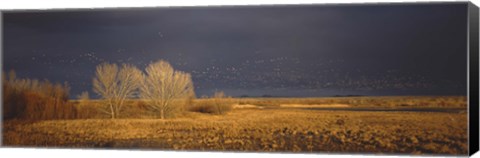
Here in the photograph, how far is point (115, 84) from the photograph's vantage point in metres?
12.8

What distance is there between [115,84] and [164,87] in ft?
2.28

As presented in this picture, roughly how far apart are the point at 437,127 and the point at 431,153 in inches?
13.0

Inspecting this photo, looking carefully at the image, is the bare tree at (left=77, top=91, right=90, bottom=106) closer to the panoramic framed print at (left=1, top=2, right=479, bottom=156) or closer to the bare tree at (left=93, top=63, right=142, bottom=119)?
the panoramic framed print at (left=1, top=2, right=479, bottom=156)

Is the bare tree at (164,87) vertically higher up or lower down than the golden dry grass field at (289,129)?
higher up

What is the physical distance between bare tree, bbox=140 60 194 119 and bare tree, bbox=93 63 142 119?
0.16 m

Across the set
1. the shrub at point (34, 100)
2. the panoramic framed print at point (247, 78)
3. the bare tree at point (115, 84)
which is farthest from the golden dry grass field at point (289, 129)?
the bare tree at point (115, 84)

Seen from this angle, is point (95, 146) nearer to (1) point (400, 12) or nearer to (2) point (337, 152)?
(2) point (337, 152)

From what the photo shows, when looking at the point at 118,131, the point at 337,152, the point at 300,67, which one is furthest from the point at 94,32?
the point at 337,152

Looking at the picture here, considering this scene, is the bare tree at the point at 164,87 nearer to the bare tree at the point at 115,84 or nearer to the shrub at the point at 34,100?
the bare tree at the point at 115,84

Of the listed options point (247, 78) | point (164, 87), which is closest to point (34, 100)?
point (164, 87)

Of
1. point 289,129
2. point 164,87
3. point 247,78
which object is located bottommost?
point 289,129

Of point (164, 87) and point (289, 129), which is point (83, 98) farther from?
point (289, 129)

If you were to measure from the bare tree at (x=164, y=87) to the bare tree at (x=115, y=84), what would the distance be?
0.16 metres

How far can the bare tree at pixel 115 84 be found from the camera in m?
12.7
